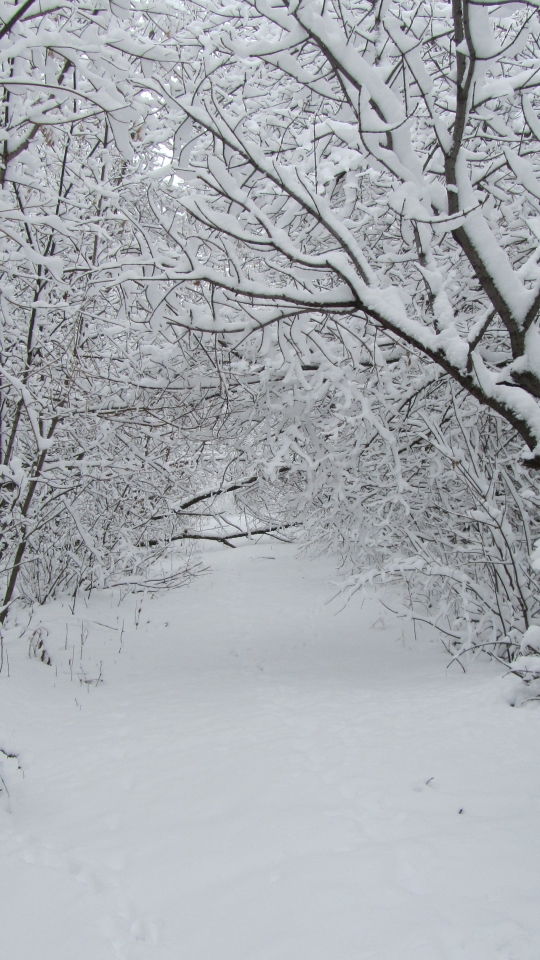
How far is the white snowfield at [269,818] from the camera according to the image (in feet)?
5.72

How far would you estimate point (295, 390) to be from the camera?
468 centimetres

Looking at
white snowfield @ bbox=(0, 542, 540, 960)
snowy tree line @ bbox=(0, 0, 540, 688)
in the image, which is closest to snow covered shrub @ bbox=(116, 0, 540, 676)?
snowy tree line @ bbox=(0, 0, 540, 688)

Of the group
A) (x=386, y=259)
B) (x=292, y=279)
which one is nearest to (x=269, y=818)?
(x=292, y=279)

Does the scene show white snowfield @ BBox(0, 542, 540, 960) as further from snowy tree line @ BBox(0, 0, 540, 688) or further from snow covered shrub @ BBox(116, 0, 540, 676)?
snow covered shrub @ BBox(116, 0, 540, 676)

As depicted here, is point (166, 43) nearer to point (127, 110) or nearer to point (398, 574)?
point (127, 110)

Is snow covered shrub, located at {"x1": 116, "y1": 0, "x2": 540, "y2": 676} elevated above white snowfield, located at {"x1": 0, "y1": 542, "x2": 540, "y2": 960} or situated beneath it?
elevated above

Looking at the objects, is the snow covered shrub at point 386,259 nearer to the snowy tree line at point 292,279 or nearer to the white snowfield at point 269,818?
the snowy tree line at point 292,279

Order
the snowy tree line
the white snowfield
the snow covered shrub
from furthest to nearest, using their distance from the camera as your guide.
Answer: the snowy tree line → the snow covered shrub → the white snowfield

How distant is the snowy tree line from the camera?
2506mm

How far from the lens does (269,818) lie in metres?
2.36

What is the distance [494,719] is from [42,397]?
3927 mm

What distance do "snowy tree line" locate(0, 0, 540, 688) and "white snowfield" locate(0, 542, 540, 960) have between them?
932 millimetres

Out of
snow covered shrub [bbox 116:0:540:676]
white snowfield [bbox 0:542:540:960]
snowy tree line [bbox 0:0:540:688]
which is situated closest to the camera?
white snowfield [bbox 0:542:540:960]

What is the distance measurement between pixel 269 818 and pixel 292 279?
240 cm
